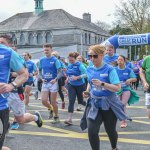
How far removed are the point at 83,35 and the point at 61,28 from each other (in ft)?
15.5

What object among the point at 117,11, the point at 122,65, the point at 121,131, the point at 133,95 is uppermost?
the point at 117,11

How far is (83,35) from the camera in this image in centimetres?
7962

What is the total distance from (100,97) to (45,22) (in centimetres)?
7509

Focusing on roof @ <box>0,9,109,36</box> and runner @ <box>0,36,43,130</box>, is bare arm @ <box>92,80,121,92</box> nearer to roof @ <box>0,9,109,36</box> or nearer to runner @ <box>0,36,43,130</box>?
runner @ <box>0,36,43,130</box>

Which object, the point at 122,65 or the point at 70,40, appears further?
the point at 70,40

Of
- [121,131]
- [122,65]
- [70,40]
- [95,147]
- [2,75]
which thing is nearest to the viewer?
[2,75]

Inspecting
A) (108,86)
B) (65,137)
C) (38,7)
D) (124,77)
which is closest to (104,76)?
(108,86)

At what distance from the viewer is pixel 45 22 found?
80.2 m

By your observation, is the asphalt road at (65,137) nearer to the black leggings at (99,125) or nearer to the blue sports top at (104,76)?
the black leggings at (99,125)

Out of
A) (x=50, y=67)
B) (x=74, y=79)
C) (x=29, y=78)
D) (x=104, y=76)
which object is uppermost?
(x=104, y=76)

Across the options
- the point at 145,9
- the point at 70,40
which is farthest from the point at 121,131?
the point at 70,40

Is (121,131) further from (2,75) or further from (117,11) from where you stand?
(117,11)

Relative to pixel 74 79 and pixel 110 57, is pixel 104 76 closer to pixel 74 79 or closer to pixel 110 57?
pixel 110 57

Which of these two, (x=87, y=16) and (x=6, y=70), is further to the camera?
(x=87, y=16)
